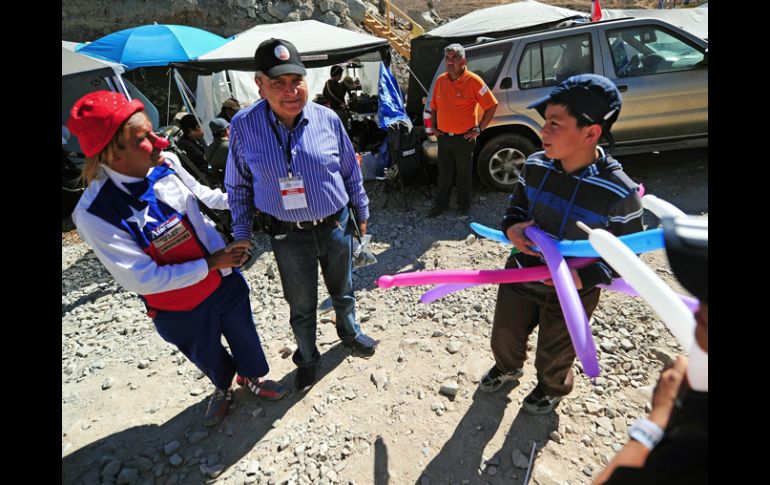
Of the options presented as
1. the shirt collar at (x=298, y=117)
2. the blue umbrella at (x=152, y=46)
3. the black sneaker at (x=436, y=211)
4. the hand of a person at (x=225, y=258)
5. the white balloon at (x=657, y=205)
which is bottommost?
the black sneaker at (x=436, y=211)

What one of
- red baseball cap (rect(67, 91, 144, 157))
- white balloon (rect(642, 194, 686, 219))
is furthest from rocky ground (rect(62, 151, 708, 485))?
red baseball cap (rect(67, 91, 144, 157))

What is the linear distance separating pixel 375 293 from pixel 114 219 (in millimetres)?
2497

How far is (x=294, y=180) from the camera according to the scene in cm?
216

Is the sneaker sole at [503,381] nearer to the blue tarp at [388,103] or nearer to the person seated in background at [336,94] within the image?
the blue tarp at [388,103]

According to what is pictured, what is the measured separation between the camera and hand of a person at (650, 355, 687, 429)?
2.52ft

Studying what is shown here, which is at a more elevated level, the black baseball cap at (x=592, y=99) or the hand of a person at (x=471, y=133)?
the black baseball cap at (x=592, y=99)

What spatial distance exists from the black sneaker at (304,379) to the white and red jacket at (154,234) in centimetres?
96

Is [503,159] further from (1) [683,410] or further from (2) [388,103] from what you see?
(1) [683,410]

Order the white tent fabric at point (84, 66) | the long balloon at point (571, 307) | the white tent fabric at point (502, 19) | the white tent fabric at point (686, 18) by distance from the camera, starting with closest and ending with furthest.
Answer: the long balloon at point (571, 307) → the white tent fabric at point (686, 18) → the white tent fabric at point (84, 66) → the white tent fabric at point (502, 19)

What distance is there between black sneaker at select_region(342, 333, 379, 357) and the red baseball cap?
2.05m

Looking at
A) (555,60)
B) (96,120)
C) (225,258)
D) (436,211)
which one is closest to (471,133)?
(436,211)

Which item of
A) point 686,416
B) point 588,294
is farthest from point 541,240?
point 686,416

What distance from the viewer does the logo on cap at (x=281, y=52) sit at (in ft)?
6.48

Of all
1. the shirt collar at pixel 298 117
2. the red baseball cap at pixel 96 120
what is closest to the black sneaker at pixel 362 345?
the shirt collar at pixel 298 117
